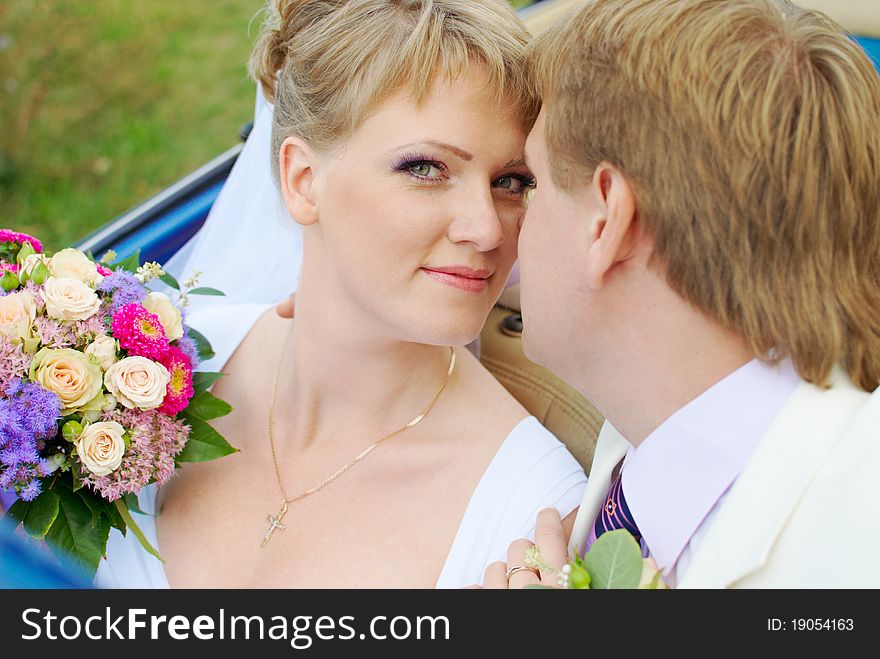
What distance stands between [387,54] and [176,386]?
82 cm

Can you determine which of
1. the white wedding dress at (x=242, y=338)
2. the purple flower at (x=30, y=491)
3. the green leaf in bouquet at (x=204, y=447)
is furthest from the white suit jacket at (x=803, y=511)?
the purple flower at (x=30, y=491)

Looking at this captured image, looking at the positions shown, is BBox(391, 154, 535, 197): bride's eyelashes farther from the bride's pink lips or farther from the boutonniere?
the boutonniere

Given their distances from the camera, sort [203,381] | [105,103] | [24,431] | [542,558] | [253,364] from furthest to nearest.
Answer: [105,103] < [253,364] < [203,381] < [24,431] < [542,558]

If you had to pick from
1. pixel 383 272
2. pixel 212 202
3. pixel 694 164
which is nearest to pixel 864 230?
pixel 694 164

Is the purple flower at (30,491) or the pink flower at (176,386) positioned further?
the pink flower at (176,386)

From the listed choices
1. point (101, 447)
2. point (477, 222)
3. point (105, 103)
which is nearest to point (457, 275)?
point (477, 222)

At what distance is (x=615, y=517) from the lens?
5.67ft

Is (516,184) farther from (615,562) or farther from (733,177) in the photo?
(615,562)

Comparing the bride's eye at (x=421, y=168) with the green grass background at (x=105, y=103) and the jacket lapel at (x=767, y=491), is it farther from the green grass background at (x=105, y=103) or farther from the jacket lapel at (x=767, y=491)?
the green grass background at (x=105, y=103)

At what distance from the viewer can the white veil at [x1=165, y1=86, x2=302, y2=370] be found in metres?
2.88

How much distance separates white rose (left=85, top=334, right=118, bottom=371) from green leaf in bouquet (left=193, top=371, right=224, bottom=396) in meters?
0.29

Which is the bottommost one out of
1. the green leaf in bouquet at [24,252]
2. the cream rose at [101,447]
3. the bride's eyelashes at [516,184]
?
the cream rose at [101,447]

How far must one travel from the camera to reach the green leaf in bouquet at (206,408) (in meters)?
2.17

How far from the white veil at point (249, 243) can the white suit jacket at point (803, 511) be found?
176cm
